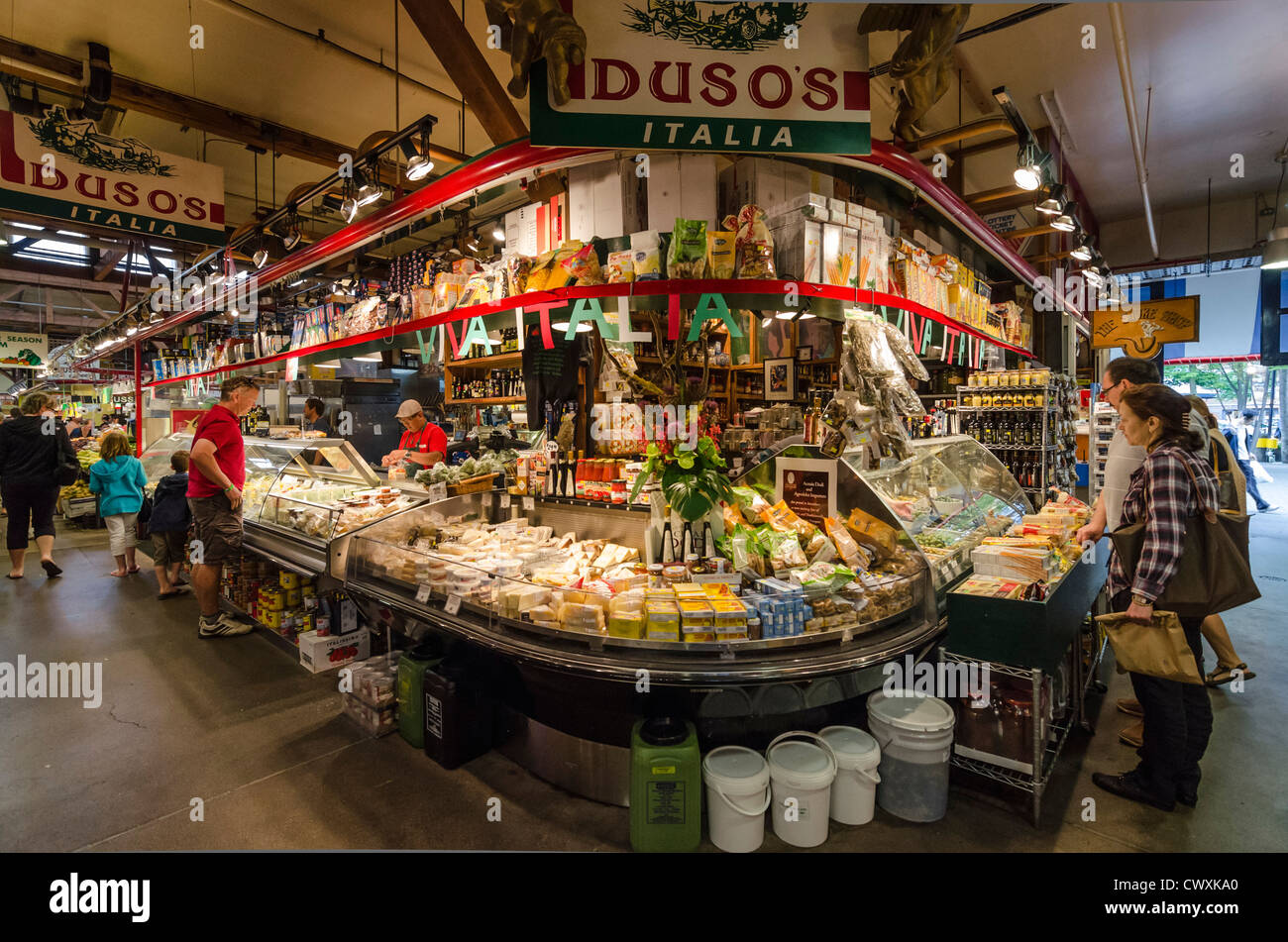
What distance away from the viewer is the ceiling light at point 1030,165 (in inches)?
202

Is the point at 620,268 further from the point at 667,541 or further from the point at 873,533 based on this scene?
the point at 873,533

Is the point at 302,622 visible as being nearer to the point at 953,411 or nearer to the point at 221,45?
the point at 221,45

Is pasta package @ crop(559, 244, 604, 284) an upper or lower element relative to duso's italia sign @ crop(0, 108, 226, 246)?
lower

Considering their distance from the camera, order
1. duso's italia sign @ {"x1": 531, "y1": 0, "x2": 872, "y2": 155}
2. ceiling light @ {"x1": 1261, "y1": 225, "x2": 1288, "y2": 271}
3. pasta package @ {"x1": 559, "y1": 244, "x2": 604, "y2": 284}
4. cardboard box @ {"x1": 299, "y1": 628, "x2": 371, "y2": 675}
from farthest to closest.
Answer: ceiling light @ {"x1": 1261, "y1": 225, "x2": 1288, "y2": 271} < cardboard box @ {"x1": 299, "y1": 628, "x2": 371, "y2": 675} < pasta package @ {"x1": 559, "y1": 244, "x2": 604, "y2": 284} < duso's italia sign @ {"x1": 531, "y1": 0, "x2": 872, "y2": 155}

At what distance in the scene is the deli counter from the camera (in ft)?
13.2

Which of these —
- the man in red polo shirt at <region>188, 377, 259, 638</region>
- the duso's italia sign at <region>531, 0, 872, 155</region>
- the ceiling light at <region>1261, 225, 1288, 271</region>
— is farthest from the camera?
the ceiling light at <region>1261, 225, 1288, 271</region>

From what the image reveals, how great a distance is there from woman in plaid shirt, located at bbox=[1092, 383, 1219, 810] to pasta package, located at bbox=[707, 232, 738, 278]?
2.05 metres

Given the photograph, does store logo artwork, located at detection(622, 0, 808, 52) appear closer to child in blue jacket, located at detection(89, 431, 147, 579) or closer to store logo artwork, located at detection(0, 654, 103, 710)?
store logo artwork, located at detection(0, 654, 103, 710)

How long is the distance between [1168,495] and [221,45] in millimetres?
7560

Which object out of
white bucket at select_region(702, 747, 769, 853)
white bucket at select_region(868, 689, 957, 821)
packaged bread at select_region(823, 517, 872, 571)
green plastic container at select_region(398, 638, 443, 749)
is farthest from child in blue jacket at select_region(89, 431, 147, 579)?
white bucket at select_region(868, 689, 957, 821)

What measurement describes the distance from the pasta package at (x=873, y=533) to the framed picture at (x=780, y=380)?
13.7 ft

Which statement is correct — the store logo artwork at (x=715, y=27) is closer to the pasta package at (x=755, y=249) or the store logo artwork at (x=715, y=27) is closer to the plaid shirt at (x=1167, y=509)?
the pasta package at (x=755, y=249)
